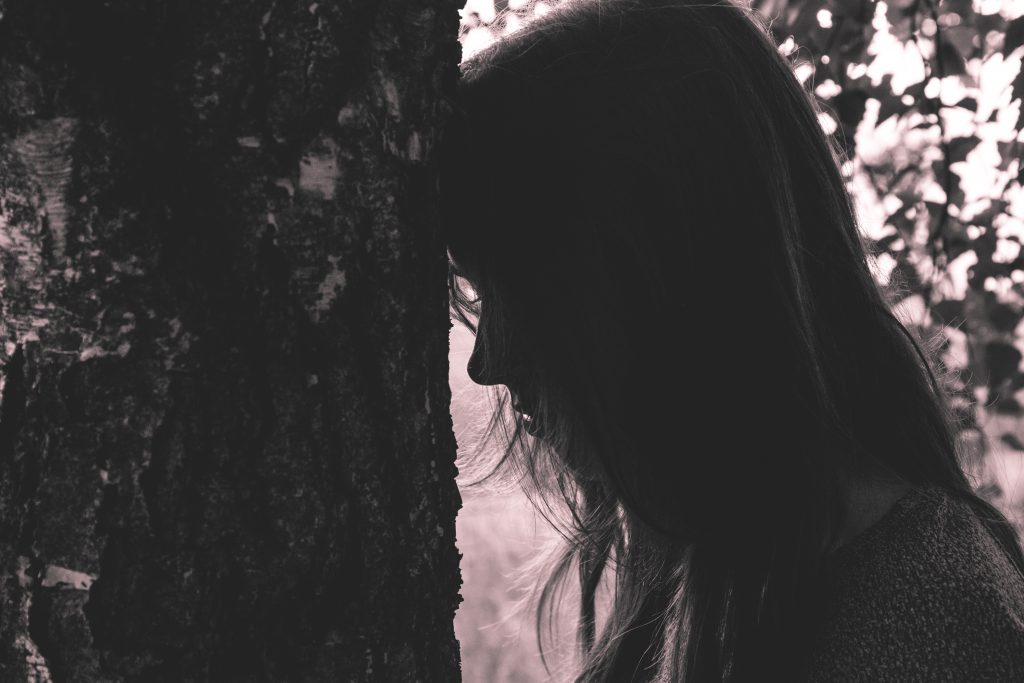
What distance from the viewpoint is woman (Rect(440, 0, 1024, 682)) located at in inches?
38.8

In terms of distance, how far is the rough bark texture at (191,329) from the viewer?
675 mm

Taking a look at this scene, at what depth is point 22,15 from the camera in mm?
640

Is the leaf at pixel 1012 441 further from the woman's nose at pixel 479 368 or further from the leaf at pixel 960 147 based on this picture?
the woman's nose at pixel 479 368

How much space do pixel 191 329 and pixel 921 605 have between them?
0.80 metres

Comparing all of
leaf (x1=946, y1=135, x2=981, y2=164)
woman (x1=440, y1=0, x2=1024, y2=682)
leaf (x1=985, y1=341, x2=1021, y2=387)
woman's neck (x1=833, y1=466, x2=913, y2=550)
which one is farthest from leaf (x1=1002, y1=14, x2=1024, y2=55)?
woman's neck (x1=833, y1=466, x2=913, y2=550)

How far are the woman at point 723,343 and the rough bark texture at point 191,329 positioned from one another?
221mm

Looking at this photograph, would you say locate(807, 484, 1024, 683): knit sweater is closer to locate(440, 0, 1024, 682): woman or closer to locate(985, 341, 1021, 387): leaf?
locate(440, 0, 1024, 682): woman

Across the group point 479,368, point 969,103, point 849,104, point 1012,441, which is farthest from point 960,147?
point 479,368

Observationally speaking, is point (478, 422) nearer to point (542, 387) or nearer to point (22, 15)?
point (542, 387)

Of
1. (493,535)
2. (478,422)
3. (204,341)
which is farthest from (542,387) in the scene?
(493,535)

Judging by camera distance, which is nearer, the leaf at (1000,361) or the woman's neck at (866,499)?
the woman's neck at (866,499)

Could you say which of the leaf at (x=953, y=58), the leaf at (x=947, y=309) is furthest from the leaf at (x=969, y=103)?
the leaf at (x=947, y=309)

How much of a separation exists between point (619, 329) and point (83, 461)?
2.07ft

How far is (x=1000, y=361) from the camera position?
248cm
